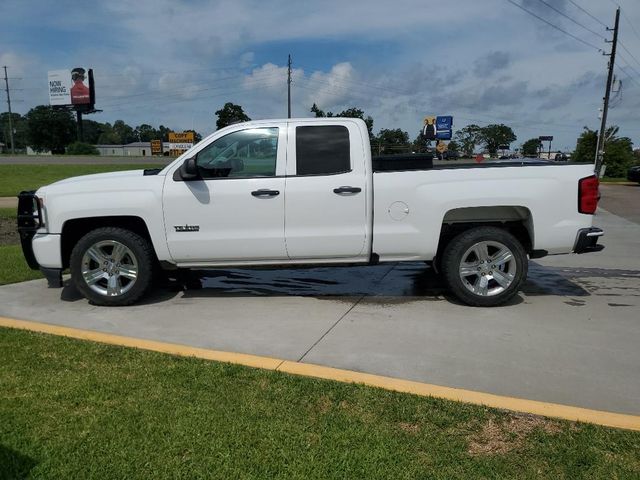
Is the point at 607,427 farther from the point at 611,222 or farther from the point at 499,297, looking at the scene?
the point at 611,222

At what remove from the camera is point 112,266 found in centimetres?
571

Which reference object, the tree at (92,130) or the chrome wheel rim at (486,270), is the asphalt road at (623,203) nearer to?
the chrome wheel rim at (486,270)

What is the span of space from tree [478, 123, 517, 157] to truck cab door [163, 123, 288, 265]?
9702 cm

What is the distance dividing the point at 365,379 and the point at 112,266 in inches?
125

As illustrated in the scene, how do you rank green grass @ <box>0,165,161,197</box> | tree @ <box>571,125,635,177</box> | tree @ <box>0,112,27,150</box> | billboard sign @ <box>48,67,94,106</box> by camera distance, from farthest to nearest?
1. tree @ <box>0,112,27,150</box>
2. billboard sign @ <box>48,67,94,106</box>
3. tree @ <box>571,125,635,177</box>
4. green grass @ <box>0,165,161,197</box>

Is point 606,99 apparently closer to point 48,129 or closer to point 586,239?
point 586,239

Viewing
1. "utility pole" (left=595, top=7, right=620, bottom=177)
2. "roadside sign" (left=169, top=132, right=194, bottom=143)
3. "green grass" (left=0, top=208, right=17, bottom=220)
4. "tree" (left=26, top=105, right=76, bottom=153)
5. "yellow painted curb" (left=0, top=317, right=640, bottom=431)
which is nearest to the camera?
"yellow painted curb" (left=0, top=317, right=640, bottom=431)

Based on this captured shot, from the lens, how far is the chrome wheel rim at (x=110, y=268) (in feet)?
18.5

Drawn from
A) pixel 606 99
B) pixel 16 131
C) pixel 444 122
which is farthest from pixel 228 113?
pixel 16 131

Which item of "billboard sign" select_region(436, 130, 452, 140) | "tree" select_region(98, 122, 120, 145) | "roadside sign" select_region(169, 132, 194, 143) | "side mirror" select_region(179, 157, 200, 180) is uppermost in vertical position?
"tree" select_region(98, 122, 120, 145)

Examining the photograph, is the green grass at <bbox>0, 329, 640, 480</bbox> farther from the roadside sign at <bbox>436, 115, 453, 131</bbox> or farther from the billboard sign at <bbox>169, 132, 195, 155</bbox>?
the billboard sign at <bbox>169, 132, 195, 155</bbox>

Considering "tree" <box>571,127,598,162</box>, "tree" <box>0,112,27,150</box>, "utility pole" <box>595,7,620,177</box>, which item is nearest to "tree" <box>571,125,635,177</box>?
"tree" <box>571,127,598,162</box>

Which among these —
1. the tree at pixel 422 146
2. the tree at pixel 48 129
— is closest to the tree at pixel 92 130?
the tree at pixel 48 129

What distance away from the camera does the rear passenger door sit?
5.47 metres
